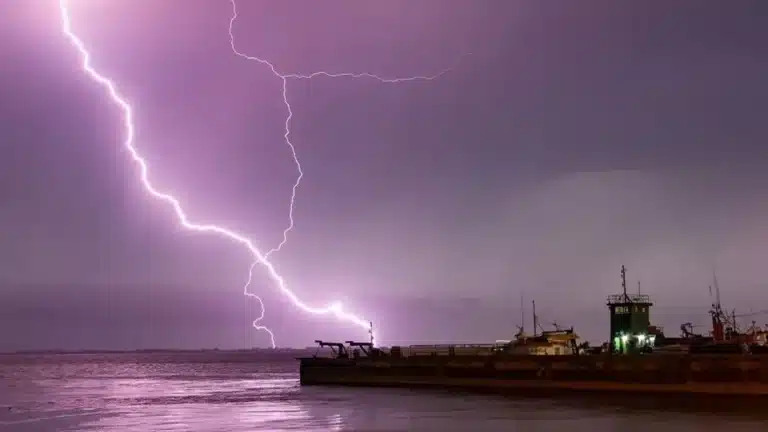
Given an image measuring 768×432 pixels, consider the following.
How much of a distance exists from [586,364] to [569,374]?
1446 mm

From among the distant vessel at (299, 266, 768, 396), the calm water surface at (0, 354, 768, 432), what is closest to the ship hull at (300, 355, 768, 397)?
the distant vessel at (299, 266, 768, 396)

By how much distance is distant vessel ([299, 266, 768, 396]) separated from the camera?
52.5 metres

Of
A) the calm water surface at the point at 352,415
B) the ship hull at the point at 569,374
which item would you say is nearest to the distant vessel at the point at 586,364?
the ship hull at the point at 569,374

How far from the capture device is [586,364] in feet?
191

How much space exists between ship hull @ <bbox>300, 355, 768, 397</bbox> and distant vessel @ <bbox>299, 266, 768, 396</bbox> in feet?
0.20

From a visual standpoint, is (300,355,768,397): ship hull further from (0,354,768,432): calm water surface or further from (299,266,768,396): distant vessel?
(0,354,768,432): calm water surface

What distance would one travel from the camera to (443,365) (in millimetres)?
67625

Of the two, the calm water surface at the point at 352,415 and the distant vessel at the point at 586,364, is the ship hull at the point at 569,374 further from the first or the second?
the calm water surface at the point at 352,415

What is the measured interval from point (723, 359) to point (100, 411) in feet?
128

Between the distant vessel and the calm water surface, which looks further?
the distant vessel

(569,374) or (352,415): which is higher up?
(569,374)

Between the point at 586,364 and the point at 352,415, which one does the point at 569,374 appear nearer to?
the point at 586,364

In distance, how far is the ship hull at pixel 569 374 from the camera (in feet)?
168

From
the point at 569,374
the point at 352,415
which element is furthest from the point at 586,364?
the point at 352,415
